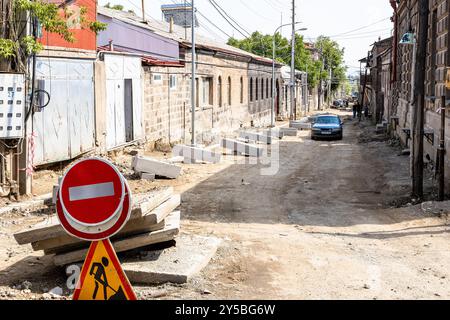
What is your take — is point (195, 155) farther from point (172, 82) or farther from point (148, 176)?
point (172, 82)

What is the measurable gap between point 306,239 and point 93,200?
5.46 m

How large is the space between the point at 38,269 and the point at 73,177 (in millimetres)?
3535

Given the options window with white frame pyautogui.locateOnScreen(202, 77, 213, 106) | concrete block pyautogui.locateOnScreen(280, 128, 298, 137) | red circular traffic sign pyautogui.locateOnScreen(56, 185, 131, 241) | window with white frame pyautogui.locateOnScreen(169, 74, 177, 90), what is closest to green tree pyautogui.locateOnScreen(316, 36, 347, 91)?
concrete block pyautogui.locateOnScreen(280, 128, 298, 137)

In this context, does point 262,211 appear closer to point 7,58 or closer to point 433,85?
point 7,58

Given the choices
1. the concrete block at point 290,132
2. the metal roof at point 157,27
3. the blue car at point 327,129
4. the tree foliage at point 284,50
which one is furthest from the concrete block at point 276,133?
the tree foliage at point 284,50

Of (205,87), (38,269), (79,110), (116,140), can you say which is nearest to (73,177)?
(38,269)

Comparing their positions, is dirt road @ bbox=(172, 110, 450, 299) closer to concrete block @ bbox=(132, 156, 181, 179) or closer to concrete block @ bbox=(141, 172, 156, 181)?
concrete block @ bbox=(132, 156, 181, 179)

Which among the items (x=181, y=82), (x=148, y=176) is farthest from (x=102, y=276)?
(x=181, y=82)

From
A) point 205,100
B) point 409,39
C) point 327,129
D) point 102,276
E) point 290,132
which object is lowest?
point 290,132

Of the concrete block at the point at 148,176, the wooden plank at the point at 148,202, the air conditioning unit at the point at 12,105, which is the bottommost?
the concrete block at the point at 148,176

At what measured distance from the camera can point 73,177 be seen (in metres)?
4.08

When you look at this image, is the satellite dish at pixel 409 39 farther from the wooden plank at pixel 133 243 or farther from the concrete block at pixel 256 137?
the concrete block at pixel 256 137

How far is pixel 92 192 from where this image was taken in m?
4.01

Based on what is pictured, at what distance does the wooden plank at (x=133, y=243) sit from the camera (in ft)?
21.7
